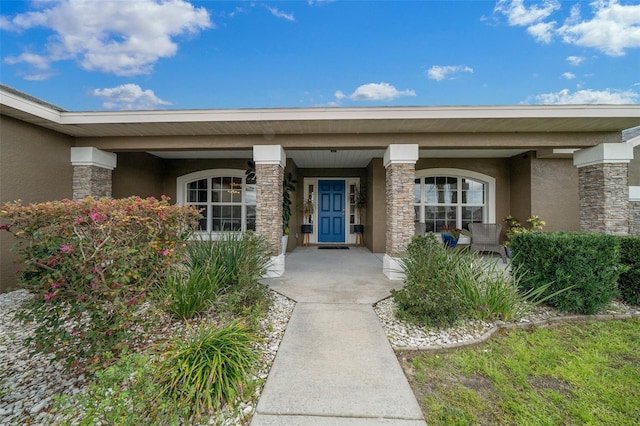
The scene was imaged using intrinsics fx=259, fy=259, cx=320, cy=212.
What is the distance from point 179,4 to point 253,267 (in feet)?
20.7

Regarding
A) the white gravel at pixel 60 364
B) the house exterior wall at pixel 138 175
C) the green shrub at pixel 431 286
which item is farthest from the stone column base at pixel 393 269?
the house exterior wall at pixel 138 175

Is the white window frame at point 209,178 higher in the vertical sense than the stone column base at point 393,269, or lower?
higher

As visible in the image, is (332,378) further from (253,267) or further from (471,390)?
(253,267)

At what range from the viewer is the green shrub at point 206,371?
180 centimetres

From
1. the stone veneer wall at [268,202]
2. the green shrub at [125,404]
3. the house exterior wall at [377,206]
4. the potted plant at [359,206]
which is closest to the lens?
the green shrub at [125,404]

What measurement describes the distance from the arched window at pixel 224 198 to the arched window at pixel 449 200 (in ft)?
17.4

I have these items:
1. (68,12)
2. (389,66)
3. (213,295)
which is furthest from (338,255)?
(68,12)

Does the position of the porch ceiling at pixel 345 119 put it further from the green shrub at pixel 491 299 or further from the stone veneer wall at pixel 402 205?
the green shrub at pixel 491 299

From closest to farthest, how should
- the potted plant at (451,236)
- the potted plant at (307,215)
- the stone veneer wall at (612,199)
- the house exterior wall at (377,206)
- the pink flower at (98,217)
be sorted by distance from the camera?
the pink flower at (98,217), the stone veneer wall at (612,199), the potted plant at (451,236), the house exterior wall at (377,206), the potted plant at (307,215)

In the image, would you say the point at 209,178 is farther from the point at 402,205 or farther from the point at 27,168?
the point at 402,205

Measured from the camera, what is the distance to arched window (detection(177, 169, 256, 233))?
8.14 metres

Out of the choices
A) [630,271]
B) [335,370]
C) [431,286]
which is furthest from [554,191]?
[335,370]

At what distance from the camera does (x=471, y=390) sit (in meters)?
2.10

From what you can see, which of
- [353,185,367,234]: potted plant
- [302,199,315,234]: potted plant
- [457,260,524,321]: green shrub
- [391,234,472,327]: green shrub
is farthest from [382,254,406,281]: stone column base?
[302,199,315,234]: potted plant
